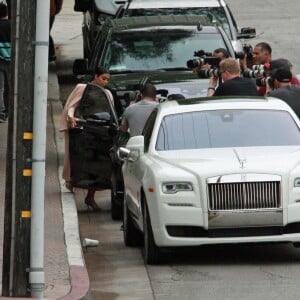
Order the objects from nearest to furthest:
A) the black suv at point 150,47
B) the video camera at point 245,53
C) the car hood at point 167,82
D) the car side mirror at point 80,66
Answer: the car hood at point 167,82, the black suv at point 150,47, the car side mirror at point 80,66, the video camera at point 245,53

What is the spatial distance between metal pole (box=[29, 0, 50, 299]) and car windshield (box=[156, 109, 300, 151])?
321 cm

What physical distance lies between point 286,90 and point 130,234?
110 inches

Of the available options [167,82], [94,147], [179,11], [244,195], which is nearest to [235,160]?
[244,195]

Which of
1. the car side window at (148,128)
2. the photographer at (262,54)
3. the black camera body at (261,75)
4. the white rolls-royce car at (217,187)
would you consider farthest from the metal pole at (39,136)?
the photographer at (262,54)

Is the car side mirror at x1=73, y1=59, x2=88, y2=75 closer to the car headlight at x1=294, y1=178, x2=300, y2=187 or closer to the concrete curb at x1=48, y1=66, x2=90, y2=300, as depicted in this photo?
the concrete curb at x1=48, y1=66, x2=90, y2=300

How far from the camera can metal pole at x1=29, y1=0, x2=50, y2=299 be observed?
11.0m

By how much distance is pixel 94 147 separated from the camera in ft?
56.9

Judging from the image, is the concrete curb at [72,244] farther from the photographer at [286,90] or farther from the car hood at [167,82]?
the photographer at [286,90]

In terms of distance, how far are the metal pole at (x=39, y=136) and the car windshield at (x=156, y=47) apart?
872 centimetres

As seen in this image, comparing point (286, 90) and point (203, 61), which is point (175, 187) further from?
point (203, 61)

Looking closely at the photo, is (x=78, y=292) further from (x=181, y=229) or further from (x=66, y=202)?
(x=66, y=202)

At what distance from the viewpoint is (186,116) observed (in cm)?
1459

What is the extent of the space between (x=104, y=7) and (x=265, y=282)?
48.3 ft

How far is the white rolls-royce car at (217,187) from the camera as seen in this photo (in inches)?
520
